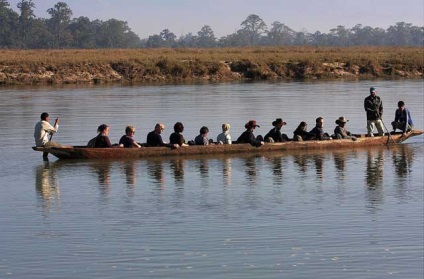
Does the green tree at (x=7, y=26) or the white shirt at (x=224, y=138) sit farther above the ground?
the green tree at (x=7, y=26)

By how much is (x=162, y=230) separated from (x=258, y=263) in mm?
2364

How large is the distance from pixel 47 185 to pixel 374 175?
643 centimetres

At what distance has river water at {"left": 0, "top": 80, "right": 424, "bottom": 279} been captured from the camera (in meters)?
12.6

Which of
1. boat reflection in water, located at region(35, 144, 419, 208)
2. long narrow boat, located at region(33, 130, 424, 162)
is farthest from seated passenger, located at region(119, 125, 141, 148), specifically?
boat reflection in water, located at region(35, 144, 419, 208)

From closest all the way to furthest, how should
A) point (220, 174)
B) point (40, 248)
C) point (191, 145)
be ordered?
point (40, 248) → point (220, 174) → point (191, 145)

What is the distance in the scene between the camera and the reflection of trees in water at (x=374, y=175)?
56.7 ft

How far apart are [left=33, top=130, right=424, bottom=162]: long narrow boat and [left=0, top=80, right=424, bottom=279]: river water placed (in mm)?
226

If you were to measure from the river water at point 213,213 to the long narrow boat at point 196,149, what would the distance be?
0.23 m

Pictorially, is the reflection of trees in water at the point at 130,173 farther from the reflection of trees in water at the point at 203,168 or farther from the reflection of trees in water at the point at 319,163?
the reflection of trees in water at the point at 319,163

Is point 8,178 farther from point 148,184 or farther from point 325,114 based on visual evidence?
point 325,114

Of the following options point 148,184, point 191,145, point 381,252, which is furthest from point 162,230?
point 191,145

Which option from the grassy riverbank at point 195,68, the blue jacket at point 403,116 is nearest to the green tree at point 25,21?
the grassy riverbank at point 195,68

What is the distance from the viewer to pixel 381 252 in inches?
514

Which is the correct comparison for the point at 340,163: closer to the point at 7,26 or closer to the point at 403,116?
the point at 403,116
